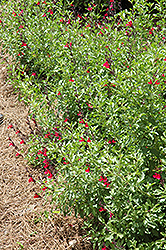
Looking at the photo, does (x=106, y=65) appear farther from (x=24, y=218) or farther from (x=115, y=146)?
(x=24, y=218)

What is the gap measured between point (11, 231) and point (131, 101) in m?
2.33

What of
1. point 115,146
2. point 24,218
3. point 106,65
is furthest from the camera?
point 24,218

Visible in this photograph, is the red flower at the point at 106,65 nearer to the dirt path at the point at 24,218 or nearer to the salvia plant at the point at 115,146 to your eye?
the salvia plant at the point at 115,146

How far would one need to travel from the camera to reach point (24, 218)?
353 centimetres

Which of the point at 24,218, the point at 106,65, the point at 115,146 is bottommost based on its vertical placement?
the point at 24,218

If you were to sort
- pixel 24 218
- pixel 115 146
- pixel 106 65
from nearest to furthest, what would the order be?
pixel 115 146, pixel 106 65, pixel 24 218

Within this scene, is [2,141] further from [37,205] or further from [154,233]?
[154,233]

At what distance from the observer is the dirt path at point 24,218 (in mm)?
3201

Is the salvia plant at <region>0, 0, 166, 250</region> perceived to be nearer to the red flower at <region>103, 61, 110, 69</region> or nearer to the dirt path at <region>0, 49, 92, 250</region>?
the red flower at <region>103, 61, 110, 69</region>

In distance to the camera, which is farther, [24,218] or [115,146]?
[24,218]

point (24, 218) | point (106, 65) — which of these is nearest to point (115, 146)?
point (106, 65)

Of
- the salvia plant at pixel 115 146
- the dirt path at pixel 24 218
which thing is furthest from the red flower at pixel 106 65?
the dirt path at pixel 24 218

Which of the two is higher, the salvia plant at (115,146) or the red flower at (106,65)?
the red flower at (106,65)

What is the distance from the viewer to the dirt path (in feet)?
10.5
